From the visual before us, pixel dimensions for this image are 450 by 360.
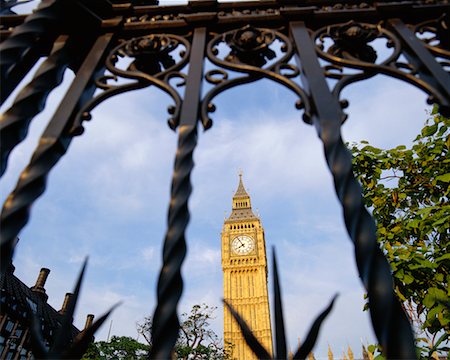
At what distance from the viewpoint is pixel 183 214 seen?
132cm

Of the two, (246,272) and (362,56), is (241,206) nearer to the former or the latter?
(246,272)

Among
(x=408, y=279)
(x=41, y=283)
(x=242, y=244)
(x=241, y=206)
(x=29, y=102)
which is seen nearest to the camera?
(x=29, y=102)

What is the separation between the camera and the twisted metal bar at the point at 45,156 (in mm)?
1295

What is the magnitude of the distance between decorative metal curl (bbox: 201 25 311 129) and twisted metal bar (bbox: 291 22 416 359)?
0.08 metres

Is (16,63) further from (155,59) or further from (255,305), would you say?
(255,305)

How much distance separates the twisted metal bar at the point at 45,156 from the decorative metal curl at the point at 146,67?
0.18 ft

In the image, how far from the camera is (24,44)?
1731 mm

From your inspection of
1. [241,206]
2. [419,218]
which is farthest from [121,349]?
[241,206]

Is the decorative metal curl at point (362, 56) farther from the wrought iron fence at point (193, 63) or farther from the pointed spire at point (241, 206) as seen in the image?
the pointed spire at point (241, 206)

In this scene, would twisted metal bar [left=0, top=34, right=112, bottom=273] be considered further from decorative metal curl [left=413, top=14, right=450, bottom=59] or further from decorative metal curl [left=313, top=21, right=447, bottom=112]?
decorative metal curl [left=413, top=14, right=450, bottom=59]

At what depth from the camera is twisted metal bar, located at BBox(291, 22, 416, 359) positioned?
1.00 metres

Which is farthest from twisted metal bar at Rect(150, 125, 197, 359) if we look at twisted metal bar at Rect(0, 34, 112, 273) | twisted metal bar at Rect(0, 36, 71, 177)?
twisted metal bar at Rect(0, 36, 71, 177)

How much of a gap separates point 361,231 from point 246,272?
51.0 meters

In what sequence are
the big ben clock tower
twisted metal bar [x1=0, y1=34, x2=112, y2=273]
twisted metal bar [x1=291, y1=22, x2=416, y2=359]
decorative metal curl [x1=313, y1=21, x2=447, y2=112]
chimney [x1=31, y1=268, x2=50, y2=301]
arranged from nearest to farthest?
→ twisted metal bar [x1=291, y1=22, x2=416, y2=359], twisted metal bar [x1=0, y1=34, x2=112, y2=273], decorative metal curl [x1=313, y1=21, x2=447, y2=112], chimney [x1=31, y1=268, x2=50, y2=301], the big ben clock tower
